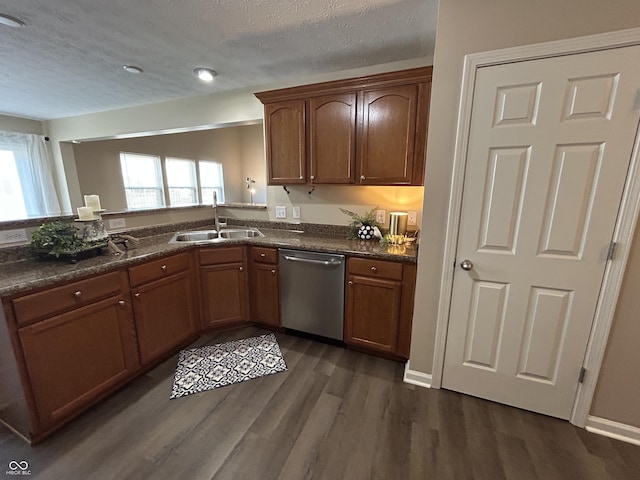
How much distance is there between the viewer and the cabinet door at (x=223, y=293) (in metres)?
2.41

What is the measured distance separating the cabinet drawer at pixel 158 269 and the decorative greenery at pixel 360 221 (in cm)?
144

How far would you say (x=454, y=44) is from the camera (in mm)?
1461

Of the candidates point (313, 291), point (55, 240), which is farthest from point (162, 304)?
point (313, 291)

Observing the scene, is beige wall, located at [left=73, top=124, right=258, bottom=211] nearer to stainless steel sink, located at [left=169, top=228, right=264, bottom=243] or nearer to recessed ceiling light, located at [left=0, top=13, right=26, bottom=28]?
stainless steel sink, located at [left=169, top=228, right=264, bottom=243]

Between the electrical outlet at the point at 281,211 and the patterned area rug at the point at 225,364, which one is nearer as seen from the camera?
the patterned area rug at the point at 225,364

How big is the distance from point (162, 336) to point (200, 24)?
219 centimetres

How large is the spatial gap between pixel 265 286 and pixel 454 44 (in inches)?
86.2

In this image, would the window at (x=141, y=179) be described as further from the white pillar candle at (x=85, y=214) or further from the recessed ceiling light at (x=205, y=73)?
the white pillar candle at (x=85, y=214)

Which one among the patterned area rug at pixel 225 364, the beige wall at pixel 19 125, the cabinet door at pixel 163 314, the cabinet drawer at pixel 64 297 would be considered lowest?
the patterned area rug at pixel 225 364

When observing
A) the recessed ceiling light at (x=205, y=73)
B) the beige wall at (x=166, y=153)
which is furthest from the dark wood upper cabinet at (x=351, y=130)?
the beige wall at (x=166, y=153)

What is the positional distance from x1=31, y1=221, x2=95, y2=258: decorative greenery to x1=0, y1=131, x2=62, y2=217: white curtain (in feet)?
11.8

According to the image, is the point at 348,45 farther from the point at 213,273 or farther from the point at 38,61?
the point at 38,61

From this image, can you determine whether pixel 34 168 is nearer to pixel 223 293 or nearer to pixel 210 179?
pixel 210 179

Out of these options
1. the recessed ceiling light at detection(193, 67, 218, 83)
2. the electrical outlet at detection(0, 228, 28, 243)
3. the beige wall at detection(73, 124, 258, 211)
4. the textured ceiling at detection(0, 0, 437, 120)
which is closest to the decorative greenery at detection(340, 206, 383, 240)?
the textured ceiling at detection(0, 0, 437, 120)
